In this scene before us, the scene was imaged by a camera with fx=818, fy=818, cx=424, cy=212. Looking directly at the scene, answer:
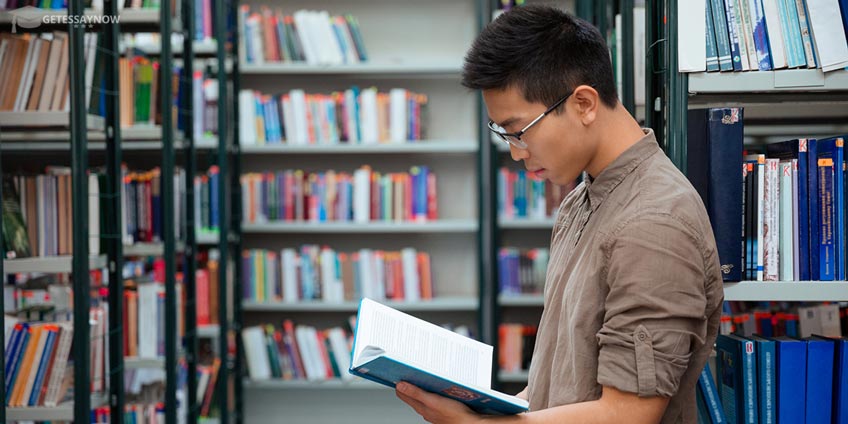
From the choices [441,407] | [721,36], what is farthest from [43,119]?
[721,36]

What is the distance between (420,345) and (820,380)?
2.57 feet

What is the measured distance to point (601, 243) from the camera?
104 cm

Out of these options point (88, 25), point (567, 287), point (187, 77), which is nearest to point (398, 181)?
point (187, 77)

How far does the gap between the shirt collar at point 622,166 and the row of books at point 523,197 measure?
9.10 ft

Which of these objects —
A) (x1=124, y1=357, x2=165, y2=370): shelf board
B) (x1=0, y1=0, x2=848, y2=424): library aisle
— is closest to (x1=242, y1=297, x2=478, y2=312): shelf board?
(x1=0, y1=0, x2=848, y2=424): library aisle

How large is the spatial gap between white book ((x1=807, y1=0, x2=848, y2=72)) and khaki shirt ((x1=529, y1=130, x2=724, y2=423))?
544mm

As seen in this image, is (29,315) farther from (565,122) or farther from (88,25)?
(565,122)

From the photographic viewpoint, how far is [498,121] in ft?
3.76

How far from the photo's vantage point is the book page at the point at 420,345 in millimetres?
1090

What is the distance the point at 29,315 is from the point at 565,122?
1.92 m

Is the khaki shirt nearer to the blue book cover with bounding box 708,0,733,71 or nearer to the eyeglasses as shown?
the eyeglasses

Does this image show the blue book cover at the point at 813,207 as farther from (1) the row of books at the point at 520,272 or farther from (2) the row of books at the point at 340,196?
(2) the row of books at the point at 340,196

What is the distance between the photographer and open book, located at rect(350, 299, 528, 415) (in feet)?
3.35

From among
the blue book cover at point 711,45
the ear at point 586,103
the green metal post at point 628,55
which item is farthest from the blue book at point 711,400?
the green metal post at point 628,55
